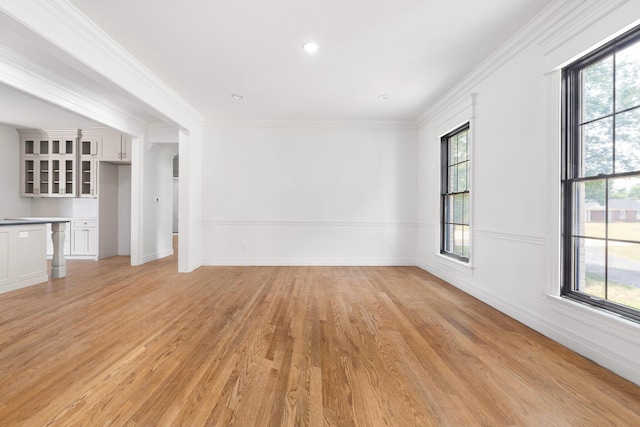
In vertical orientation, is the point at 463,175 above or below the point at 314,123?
below

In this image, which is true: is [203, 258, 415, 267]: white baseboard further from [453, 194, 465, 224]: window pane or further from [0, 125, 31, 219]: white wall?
[0, 125, 31, 219]: white wall

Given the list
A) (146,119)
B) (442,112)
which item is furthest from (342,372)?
(146,119)

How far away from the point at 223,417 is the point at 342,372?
0.79 m

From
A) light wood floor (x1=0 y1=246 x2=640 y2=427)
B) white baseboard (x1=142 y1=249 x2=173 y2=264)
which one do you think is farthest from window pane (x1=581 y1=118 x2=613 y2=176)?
white baseboard (x1=142 y1=249 x2=173 y2=264)

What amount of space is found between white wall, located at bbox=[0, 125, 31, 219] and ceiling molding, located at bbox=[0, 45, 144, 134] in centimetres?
297

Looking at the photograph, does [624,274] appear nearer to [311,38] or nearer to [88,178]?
[311,38]

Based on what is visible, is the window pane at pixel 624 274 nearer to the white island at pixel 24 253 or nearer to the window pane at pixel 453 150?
the window pane at pixel 453 150

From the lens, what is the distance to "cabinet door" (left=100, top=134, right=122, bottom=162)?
6286mm

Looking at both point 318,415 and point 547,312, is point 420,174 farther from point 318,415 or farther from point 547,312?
point 318,415

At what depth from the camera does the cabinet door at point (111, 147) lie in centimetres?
A: 629

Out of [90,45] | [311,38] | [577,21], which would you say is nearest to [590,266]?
[577,21]

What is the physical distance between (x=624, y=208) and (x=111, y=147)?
7933mm

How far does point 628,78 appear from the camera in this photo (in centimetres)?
204

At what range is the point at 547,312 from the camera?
258cm
